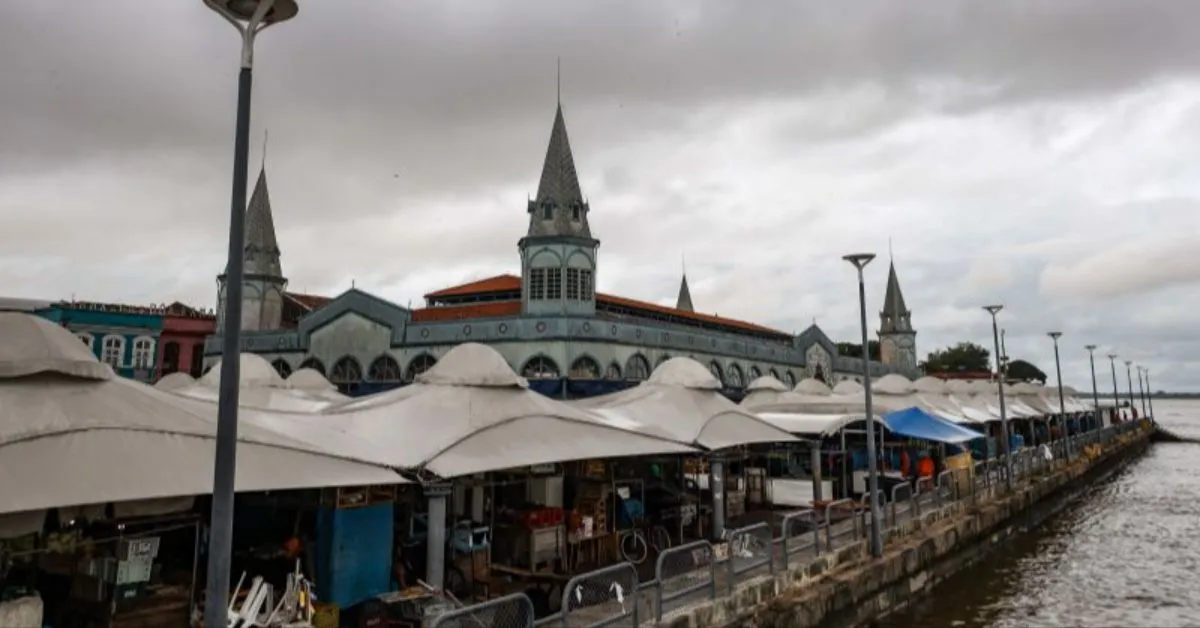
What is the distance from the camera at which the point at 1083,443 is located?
4147cm

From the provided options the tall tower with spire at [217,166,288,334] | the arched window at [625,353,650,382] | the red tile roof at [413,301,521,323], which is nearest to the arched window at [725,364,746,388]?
the arched window at [625,353,650,382]

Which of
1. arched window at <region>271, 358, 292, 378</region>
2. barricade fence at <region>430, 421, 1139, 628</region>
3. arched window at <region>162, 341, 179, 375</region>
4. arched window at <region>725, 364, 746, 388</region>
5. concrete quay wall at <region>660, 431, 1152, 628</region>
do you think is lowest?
concrete quay wall at <region>660, 431, 1152, 628</region>

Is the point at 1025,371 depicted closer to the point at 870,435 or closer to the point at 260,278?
the point at 260,278

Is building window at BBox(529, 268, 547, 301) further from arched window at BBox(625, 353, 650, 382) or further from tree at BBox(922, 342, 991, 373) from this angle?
tree at BBox(922, 342, 991, 373)

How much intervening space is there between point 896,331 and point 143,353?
191 ft

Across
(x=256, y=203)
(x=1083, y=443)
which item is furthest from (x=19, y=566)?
(x=1083, y=443)

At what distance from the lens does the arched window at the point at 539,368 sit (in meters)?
31.4

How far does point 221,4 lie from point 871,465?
1329cm

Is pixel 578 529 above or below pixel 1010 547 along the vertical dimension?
above

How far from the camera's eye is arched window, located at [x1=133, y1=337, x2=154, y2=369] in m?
43.2

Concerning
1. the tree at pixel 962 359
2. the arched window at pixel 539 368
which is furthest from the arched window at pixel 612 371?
the tree at pixel 962 359

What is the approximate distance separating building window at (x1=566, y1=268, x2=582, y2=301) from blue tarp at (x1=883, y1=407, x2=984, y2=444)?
1654 cm

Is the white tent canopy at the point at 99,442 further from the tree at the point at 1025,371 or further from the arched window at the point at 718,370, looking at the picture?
the tree at the point at 1025,371

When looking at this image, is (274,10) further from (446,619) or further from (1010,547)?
(1010,547)
